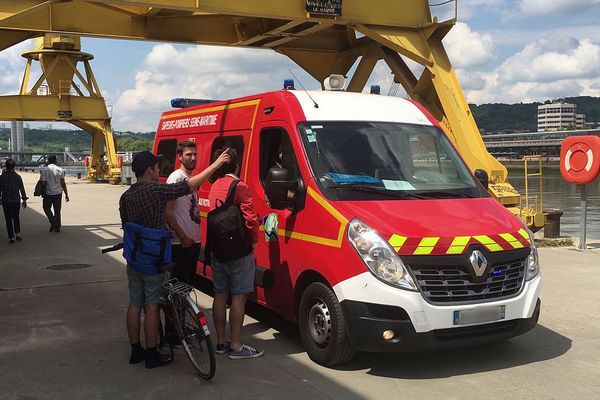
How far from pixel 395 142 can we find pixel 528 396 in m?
2.52

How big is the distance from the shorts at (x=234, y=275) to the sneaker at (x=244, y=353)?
50 centimetres

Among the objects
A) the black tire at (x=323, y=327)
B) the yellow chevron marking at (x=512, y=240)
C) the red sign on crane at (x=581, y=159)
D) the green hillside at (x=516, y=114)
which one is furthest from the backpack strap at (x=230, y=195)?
the green hillside at (x=516, y=114)

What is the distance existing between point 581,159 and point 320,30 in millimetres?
5633

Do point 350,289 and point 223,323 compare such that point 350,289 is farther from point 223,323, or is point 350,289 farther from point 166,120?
point 166,120

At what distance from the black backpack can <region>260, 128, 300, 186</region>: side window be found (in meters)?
0.72

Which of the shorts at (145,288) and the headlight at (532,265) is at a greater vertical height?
the headlight at (532,265)

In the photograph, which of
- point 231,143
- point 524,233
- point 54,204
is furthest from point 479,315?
point 54,204

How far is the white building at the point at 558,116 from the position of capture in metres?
167

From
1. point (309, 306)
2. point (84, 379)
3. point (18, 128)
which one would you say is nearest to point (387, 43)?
point (309, 306)

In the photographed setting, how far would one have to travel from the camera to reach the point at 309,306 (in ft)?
16.5

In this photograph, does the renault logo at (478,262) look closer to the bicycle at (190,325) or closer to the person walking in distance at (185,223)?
the bicycle at (190,325)

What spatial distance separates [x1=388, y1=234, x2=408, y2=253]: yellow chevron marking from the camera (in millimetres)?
4414

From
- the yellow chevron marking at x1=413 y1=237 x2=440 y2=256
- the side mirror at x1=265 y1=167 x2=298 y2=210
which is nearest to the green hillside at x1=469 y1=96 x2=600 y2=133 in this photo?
the side mirror at x1=265 y1=167 x2=298 y2=210

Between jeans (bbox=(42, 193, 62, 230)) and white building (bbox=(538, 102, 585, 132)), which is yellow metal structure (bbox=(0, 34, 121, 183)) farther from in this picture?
white building (bbox=(538, 102, 585, 132))
